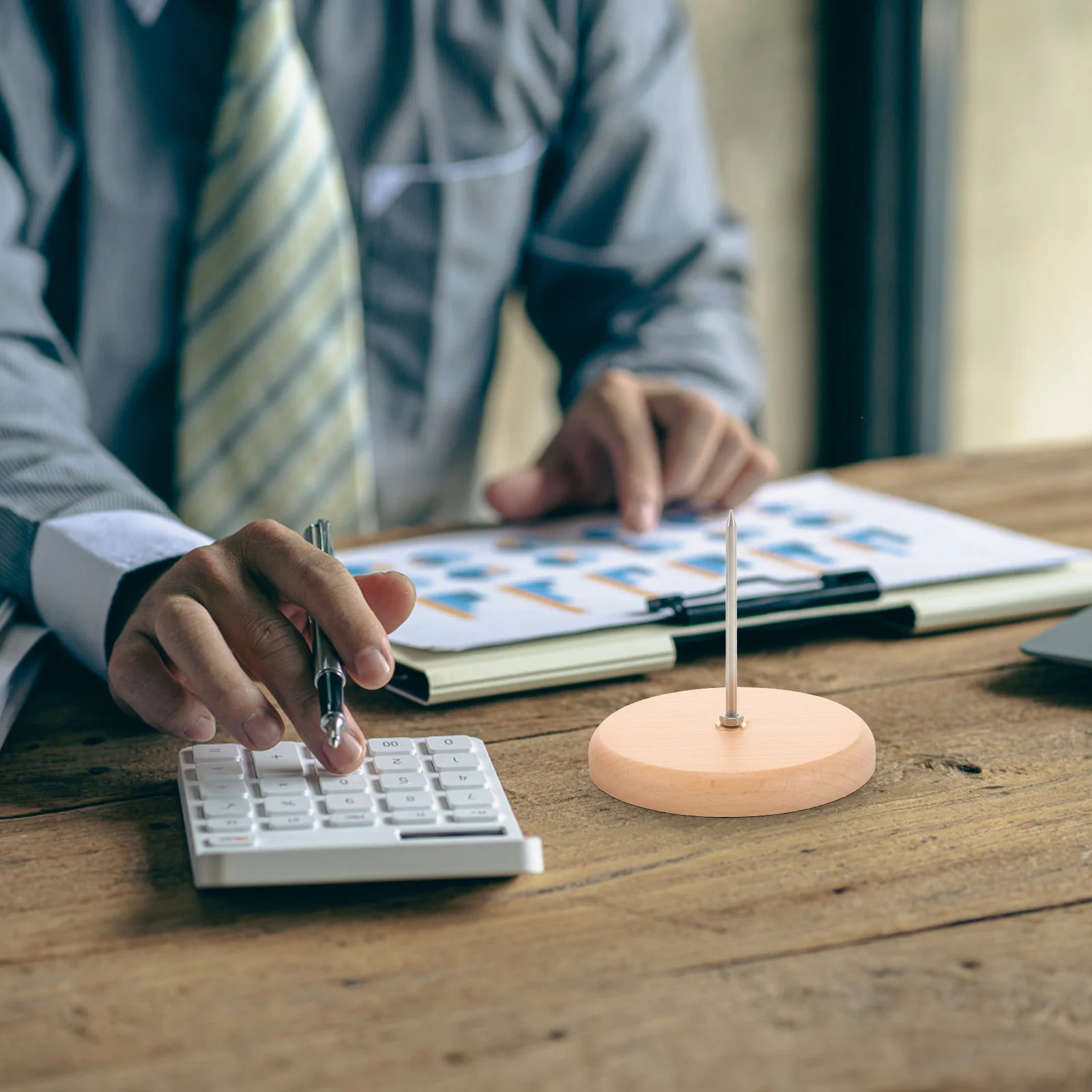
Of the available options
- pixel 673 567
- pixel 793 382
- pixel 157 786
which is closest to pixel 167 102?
pixel 673 567

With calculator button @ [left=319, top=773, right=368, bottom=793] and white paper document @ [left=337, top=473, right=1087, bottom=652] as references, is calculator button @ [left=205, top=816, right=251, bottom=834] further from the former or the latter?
white paper document @ [left=337, top=473, right=1087, bottom=652]

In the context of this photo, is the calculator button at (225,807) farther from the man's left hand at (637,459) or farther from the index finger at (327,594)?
the man's left hand at (637,459)

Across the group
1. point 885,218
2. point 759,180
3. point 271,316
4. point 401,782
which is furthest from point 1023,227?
point 401,782

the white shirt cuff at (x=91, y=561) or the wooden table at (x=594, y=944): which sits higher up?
the white shirt cuff at (x=91, y=561)

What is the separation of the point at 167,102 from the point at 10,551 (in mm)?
661

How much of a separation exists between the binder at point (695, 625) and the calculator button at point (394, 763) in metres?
0.11

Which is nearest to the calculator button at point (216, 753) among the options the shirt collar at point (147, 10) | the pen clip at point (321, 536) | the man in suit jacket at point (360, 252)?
the pen clip at point (321, 536)

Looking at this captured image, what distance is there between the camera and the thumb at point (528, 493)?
96 centimetres

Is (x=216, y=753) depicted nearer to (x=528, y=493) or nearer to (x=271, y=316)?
(x=528, y=493)

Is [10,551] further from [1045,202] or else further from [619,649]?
[1045,202]

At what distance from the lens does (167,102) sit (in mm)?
1215

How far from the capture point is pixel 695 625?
2.28 ft

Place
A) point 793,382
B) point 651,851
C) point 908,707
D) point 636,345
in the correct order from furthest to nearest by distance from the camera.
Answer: point 793,382 < point 636,345 < point 908,707 < point 651,851

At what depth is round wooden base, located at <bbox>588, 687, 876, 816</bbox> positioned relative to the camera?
0.50 meters
